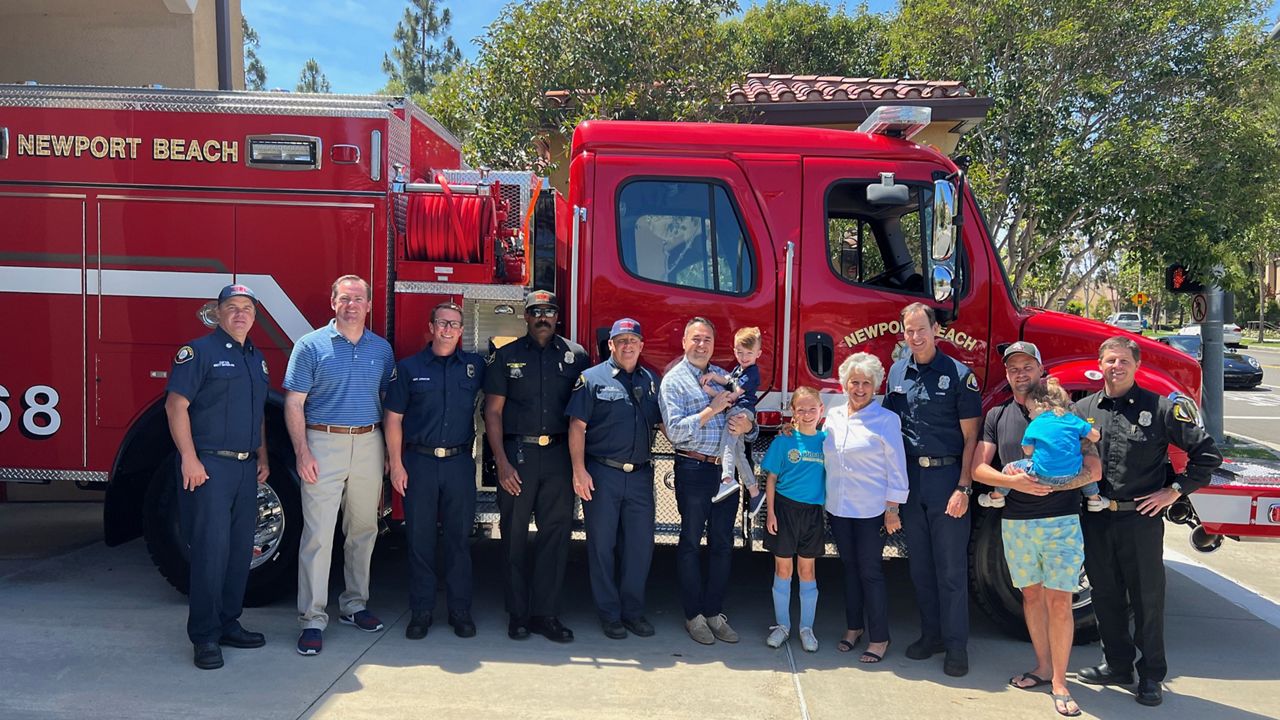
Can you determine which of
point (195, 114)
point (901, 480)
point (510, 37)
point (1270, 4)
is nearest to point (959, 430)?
point (901, 480)

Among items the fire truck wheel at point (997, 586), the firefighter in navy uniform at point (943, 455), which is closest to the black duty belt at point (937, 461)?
the firefighter in navy uniform at point (943, 455)

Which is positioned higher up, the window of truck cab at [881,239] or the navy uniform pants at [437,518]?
the window of truck cab at [881,239]

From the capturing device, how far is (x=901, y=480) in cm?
432

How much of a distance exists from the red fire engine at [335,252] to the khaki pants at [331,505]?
421mm

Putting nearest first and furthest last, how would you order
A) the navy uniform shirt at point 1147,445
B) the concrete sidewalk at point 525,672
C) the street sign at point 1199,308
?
the concrete sidewalk at point 525,672 < the navy uniform shirt at point 1147,445 < the street sign at point 1199,308

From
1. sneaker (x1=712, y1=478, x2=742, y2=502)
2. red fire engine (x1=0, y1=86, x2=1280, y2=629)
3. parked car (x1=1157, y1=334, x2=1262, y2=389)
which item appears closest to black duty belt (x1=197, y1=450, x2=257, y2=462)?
red fire engine (x1=0, y1=86, x2=1280, y2=629)

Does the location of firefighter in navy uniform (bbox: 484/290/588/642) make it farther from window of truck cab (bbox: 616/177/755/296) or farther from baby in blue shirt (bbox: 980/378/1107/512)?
baby in blue shirt (bbox: 980/378/1107/512)

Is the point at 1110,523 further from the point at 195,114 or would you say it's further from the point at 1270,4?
the point at 1270,4

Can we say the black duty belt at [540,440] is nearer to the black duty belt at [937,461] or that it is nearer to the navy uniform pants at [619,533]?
the navy uniform pants at [619,533]

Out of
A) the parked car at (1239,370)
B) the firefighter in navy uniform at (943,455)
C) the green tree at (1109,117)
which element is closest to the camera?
the firefighter in navy uniform at (943,455)

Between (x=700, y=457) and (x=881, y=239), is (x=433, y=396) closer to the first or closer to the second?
(x=700, y=457)

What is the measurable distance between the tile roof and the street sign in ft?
18.1

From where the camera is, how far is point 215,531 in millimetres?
4250

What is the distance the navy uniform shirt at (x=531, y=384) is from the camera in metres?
4.52
